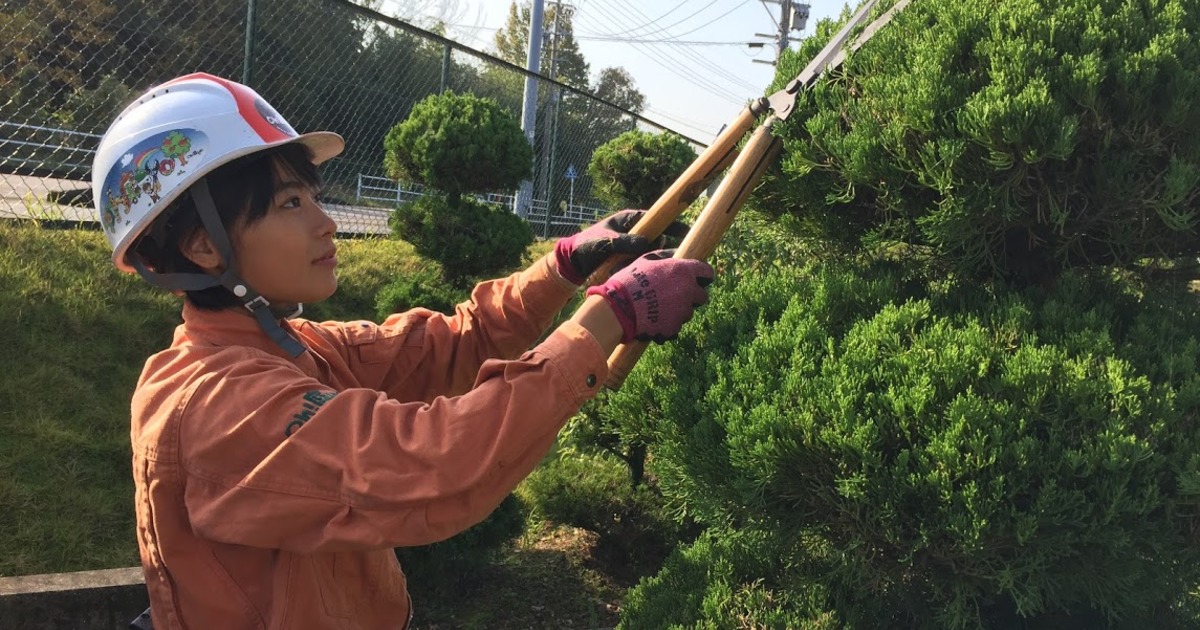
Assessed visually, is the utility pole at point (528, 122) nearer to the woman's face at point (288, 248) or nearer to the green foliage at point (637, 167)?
the green foliage at point (637, 167)

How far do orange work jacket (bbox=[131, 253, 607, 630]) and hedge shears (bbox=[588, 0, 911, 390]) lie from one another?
48 cm

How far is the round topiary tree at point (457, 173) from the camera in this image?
5863 millimetres

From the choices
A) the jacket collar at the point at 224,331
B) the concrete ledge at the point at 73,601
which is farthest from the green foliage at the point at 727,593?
the concrete ledge at the point at 73,601

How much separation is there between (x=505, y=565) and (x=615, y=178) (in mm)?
6038

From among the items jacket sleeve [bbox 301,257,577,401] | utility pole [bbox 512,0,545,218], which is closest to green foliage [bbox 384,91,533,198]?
utility pole [bbox 512,0,545,218]

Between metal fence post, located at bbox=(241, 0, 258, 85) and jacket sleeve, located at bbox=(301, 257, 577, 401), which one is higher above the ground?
metal fence post, located at bbox=(241, 0, 258, 85)

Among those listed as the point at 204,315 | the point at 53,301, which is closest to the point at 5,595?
the point at 204,315

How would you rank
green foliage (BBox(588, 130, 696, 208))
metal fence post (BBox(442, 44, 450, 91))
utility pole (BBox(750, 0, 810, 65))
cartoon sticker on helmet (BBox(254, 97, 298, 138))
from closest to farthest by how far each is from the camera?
cartoon sticker on helmet (BBox(254, 97, 298, 138))
metal fence post (BBox(442, 44, 450, 91))
green foliage (BBox(588, 130, 696, 208))
utility pole (BBox(750, 0, 810, 65))

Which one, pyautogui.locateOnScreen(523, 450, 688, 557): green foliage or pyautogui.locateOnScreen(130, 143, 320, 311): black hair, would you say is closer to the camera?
pyautogui.locateOnScreen(130, 143, 320, 311): black hair

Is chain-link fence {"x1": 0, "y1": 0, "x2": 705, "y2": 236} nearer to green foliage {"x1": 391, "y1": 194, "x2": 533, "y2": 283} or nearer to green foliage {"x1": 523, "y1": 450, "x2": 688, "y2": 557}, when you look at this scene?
green foliage {"x1": 391, "y1": 194, "x2": 533, "y2": 283}

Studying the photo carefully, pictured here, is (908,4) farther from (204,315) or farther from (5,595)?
(5,595)

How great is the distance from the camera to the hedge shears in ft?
6.72

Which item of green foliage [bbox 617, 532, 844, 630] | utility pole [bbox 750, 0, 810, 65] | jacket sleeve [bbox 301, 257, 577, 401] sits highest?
utility pole [bbox 750, 0, 810, 65]

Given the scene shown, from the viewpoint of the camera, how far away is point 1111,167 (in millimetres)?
1764
